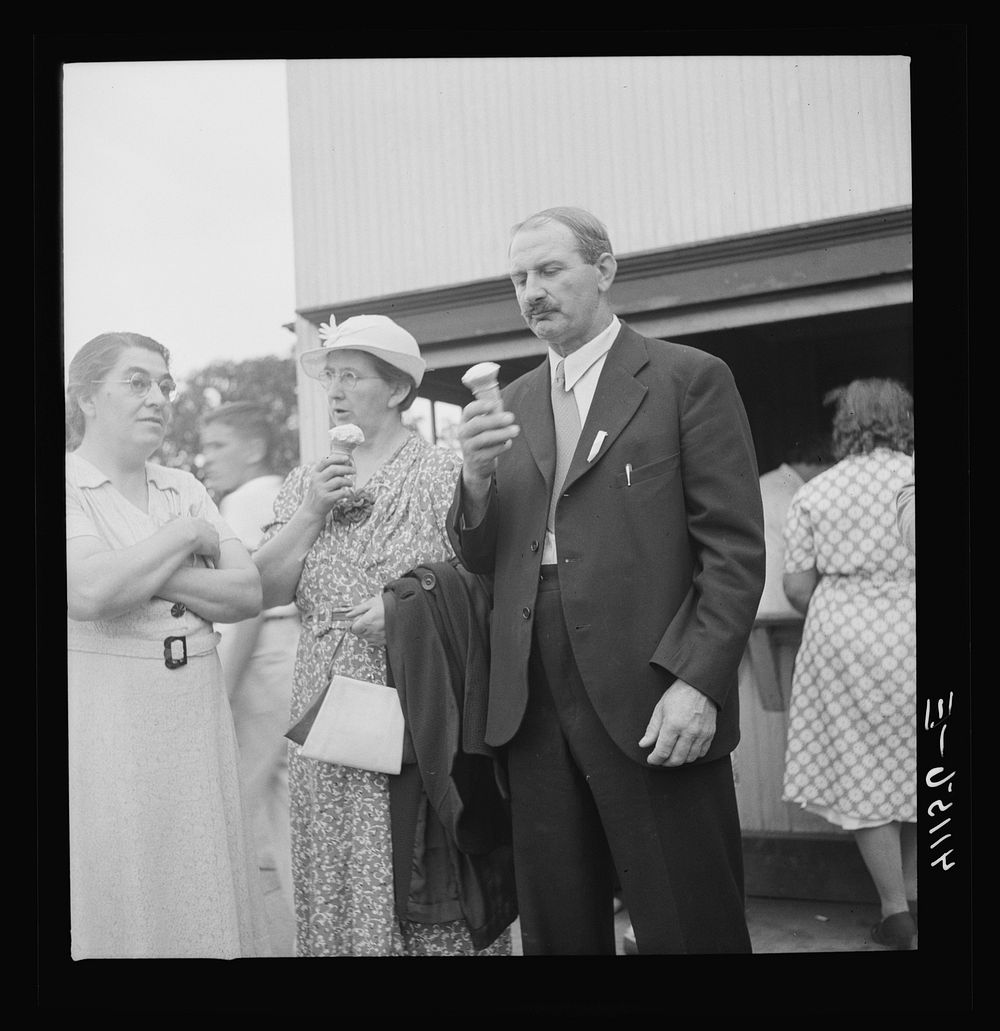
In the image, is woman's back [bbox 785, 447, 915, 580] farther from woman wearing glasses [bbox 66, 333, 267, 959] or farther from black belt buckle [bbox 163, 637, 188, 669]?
black belt buckle [bbox 163, 637, 188, 669]

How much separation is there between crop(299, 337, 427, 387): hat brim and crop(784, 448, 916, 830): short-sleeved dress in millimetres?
1318

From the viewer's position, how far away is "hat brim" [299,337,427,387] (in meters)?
3.63

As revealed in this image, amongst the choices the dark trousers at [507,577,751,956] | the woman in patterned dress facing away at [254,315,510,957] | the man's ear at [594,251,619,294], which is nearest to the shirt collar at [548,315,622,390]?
the man's ear at [594,251,619,294]

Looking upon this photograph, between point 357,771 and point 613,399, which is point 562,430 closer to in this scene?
point 613,399

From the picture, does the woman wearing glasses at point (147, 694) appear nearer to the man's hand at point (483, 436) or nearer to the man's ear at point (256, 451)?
the man's ear at point (256, 451)

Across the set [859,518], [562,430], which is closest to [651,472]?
[562,430]

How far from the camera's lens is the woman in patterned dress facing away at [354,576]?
3.47 m

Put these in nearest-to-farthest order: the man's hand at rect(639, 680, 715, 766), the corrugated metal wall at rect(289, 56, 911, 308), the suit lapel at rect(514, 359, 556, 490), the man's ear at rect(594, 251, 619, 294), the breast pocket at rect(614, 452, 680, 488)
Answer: the man's hand at rect(639, 680, 715, 766) → the breast pocket at rect(614, 452, 680, 488) → the suit lapel at rect(514, 359, 556, 490) → the man's ear at rect(594, 251, 619, 294) → the corrugated metal wall at rect(289, 56, 911, 308)

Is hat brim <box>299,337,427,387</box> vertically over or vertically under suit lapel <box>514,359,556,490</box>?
over

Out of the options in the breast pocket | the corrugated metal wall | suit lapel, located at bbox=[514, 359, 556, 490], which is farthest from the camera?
the corrugated metal wall

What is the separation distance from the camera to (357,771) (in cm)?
348

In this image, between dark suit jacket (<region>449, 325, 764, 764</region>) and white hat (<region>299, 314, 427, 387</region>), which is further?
white hat (<region>299, 314, 427, 387</region>)

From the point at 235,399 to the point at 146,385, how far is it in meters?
0.28

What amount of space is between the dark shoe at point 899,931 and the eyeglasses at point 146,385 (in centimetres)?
285
